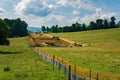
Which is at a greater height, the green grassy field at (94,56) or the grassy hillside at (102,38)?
the green grassy field at (94,56)

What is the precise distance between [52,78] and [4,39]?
55.6 metres

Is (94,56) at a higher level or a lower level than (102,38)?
higher

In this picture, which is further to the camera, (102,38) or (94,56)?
(102,38)

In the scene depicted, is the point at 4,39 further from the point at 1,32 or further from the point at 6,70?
the point at 6,70

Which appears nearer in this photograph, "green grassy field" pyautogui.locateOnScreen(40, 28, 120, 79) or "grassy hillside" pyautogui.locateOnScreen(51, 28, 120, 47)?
"green grassy field" pyautogui.locateOnScreen(40, 28, 120, 79)

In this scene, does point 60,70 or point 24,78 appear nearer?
point 24,78

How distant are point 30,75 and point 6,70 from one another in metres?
5.37

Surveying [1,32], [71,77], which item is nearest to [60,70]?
[71,77]

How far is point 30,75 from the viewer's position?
102 ft

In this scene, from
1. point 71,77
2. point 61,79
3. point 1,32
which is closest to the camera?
point 71,77

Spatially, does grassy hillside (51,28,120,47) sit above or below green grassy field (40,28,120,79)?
below

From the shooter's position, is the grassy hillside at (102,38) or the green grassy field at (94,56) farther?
the grassy hillside at (102,38)

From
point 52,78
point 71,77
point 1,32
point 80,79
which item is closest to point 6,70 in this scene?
point 52,78

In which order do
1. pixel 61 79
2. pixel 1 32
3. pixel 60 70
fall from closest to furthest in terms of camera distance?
1. pixel 61 79
2. pixel 60 70
3. pixel 1 32
